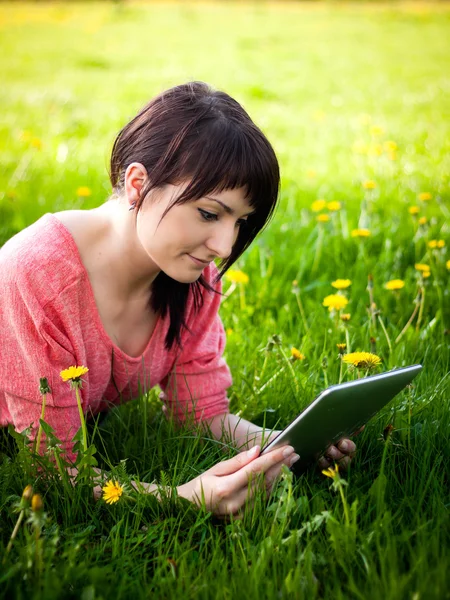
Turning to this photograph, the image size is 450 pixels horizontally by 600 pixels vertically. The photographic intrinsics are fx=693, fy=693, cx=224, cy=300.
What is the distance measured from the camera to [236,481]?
1.48 m

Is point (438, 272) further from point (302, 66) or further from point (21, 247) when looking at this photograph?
point (302, 66)

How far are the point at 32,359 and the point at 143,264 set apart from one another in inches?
14.6

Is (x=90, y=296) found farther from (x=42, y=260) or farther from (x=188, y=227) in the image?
(x=188, y=227)

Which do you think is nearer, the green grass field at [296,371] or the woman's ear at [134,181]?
the green grass field at [296,371]

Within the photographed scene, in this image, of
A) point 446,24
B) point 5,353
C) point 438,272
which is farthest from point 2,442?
point 446,24

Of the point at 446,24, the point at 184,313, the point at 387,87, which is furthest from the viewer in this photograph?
the point at 446,24

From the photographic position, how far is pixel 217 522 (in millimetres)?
1588

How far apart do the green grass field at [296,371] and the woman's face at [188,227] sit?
0.45m

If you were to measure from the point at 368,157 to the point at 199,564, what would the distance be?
11.5ft

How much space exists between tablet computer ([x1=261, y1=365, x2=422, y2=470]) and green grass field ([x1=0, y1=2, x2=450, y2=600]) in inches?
4.1

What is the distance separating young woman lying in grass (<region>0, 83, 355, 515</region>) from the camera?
1547 mm

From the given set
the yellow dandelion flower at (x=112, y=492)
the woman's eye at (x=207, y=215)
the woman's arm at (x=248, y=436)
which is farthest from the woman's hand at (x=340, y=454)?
the woman's eye at (x=207, y=215)

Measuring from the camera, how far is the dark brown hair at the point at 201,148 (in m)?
1.54

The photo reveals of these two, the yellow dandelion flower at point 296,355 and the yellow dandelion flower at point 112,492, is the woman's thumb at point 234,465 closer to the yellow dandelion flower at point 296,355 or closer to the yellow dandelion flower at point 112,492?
the yellow dandelion flower at point 112,492
